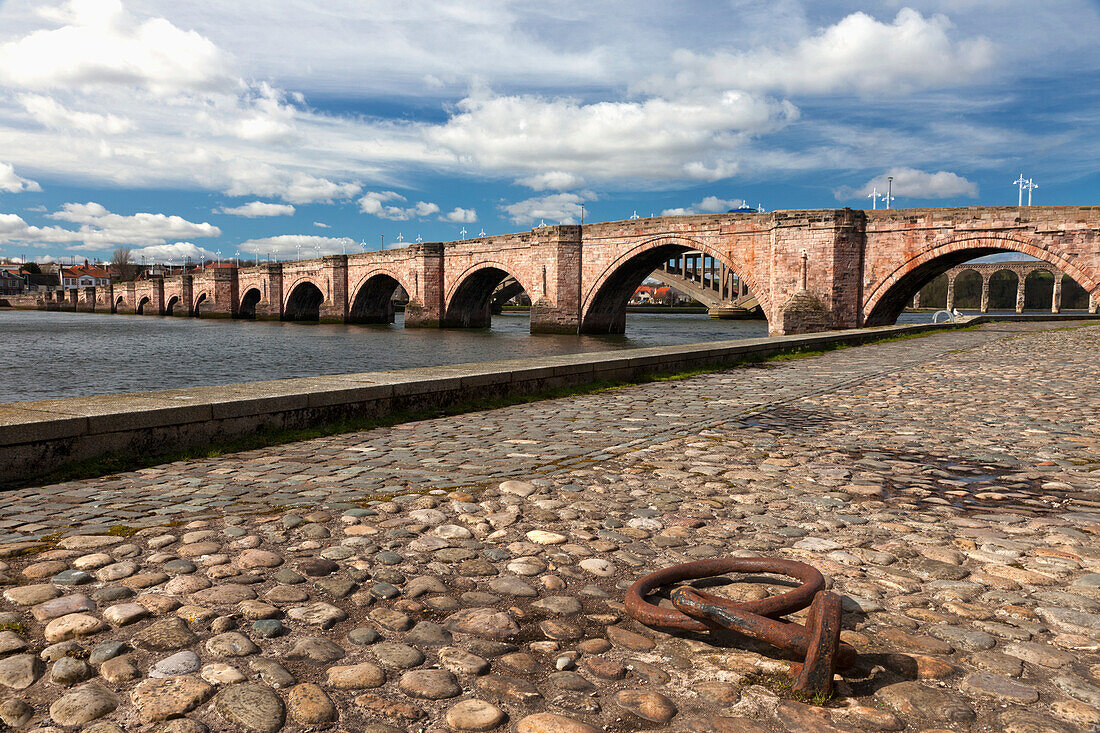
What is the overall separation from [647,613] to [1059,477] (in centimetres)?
358

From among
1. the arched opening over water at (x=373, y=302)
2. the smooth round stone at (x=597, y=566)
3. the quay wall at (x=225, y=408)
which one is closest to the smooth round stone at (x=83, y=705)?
the smooth round stone at (x=597, y=566)

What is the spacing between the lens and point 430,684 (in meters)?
1.90

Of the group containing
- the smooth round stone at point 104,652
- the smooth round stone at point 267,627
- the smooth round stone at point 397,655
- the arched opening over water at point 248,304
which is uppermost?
the arched opening over water at point 248,304

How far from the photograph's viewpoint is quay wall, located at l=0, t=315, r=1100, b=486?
4172 mm

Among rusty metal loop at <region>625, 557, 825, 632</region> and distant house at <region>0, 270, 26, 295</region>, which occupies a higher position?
distant house at <region>0, 270, 26, 295</region>

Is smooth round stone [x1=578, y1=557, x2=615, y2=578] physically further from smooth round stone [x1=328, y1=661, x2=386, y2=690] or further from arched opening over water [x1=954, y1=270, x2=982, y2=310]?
arched opening over water [x1=954, y1=270, x2=982, y2=310]

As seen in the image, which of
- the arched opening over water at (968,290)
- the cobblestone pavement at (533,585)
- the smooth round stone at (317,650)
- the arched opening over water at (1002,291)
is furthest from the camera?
the arched opening over water at (1002,291)

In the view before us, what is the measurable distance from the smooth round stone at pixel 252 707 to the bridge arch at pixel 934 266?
28171 millimetres

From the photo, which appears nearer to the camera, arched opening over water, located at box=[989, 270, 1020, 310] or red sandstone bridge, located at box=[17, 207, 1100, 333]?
red sandstone bridge, located at box=[17, 207, 1100, 333]

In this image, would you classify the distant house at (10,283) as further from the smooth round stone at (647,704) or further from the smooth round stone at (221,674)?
the smooth round stone at (647,704)

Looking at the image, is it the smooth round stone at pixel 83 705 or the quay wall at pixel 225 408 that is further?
the quay wall at pixel 225 408

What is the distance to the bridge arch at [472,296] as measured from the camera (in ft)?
136

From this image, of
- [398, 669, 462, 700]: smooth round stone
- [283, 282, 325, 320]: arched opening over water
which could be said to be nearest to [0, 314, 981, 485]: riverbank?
[398, 669, 462, 700]: smooth round stone

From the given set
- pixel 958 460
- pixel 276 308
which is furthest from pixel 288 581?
pixel 276 308
